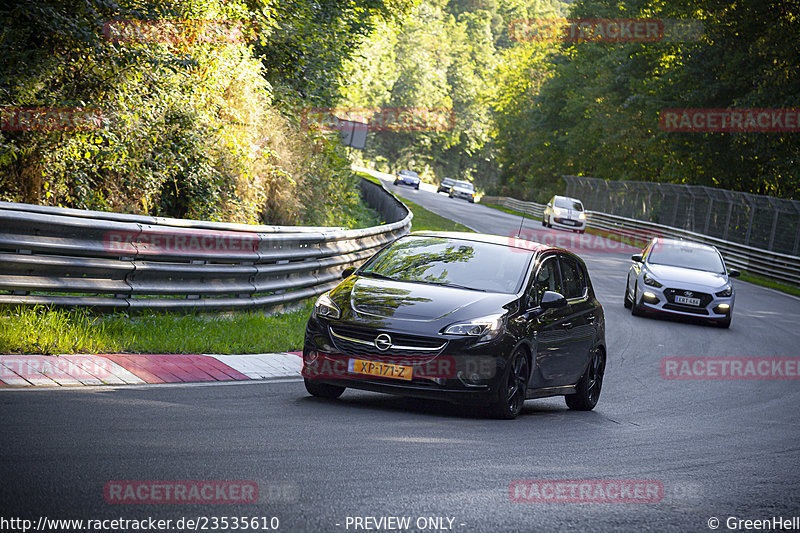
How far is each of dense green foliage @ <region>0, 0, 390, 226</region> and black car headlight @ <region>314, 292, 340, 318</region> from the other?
5532 millimetres

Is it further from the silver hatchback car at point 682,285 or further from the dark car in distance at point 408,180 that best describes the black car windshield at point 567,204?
the dark car in distance at point 408,180

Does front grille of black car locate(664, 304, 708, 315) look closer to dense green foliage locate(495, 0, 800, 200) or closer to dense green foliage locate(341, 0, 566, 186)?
dense green foliage locate(495, 0, 800, 200)

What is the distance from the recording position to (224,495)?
5074 mm

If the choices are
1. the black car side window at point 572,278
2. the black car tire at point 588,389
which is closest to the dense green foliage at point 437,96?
the black car side window at point 572,278

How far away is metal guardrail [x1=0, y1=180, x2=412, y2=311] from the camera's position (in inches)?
350

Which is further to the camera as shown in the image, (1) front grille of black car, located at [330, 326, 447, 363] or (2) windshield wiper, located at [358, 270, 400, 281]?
(2) windshield wiper, located at [358, 270, 400, 281]

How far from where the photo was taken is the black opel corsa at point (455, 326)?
802 centimetres

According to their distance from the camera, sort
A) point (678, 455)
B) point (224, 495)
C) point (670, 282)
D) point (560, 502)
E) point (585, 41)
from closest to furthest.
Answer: point (224, 495) < point (560, 502) < point (678, 455) < point (670, 282) < point (585, 41)

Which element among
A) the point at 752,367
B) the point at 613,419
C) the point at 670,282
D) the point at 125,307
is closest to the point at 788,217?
the point at 670,282

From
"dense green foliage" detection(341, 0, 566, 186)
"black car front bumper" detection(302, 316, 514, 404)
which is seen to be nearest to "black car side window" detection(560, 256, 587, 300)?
"black car front bumper" detection(302, 316, 514, 404)

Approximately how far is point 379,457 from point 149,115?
30.9 feet

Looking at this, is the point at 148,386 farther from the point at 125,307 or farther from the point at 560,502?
the point at 560,502

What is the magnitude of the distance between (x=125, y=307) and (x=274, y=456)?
4376 mm

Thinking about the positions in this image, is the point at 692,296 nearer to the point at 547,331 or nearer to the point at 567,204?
the point at 547,331
